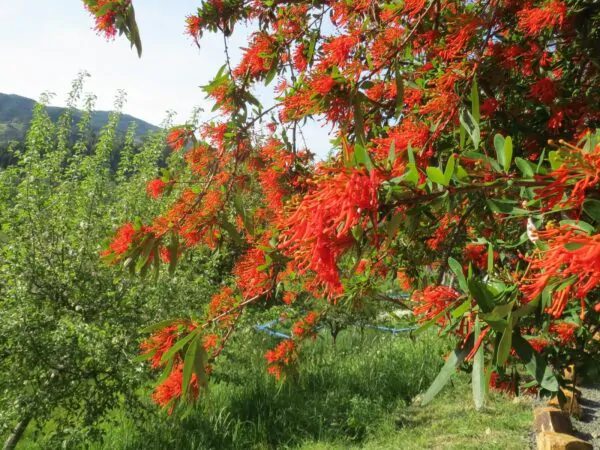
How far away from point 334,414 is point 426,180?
3710 millimetres

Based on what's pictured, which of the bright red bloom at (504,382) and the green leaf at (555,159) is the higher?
the green leaf at (555,159)

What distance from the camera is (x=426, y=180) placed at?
2.82ft

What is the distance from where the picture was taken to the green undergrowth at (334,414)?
11.8ft

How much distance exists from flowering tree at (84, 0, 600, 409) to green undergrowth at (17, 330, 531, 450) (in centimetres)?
182

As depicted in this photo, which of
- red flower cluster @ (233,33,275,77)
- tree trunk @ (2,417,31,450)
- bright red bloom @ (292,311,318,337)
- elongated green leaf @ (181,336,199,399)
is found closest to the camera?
elongated green leaf @ (181,336,199,399)

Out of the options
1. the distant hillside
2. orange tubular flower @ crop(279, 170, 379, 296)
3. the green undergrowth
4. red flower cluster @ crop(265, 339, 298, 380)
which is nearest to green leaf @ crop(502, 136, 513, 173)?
orange tubular flower @ crop(279, 170, 379, 296)

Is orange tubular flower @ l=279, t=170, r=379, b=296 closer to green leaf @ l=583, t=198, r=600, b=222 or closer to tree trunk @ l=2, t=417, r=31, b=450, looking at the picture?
green leaf @ l=583, t=198, r=600, b=222

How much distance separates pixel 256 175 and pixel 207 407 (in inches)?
87.3

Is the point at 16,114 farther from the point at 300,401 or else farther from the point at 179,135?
the point at 179,135

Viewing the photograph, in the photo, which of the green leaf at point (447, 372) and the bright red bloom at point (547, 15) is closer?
the green leaf at point (447, 372)

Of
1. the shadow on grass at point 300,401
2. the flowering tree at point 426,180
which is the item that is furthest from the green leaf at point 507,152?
the shadow on grass at point 300,401

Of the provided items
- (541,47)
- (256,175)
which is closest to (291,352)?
(256,175)

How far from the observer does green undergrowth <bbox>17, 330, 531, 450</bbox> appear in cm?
361

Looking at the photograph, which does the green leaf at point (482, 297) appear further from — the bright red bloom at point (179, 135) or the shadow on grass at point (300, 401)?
the shadow on grass at point (300, 401)
